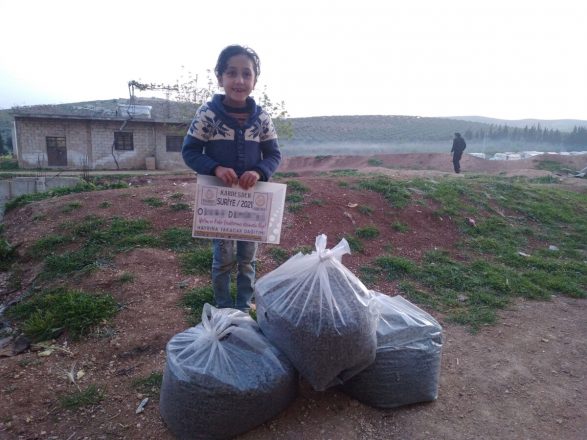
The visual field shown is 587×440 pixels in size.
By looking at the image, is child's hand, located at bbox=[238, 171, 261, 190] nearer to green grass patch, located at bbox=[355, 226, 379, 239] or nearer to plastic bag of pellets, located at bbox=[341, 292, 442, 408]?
plastic bag of pellets, located at bbox=[341, 292, 442, 408]

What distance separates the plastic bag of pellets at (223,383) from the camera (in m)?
1.72

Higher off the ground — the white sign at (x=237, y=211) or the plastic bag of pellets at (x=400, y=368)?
the white sign at (x=237, y=211)

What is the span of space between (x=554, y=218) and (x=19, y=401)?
24.1 ft

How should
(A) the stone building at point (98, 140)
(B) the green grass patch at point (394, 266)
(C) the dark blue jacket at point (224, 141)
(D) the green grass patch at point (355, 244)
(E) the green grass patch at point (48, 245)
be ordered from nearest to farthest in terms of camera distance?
(C) the dark blue jacket at point (224, 141)
(B) the green grass patch at point (394, 266)
(E) the green grass patch at point (48, 245)
(D) the green grass patch at point (355, 244)
(A) the stone building at point (98, 140)

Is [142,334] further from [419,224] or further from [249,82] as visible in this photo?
[419,224]

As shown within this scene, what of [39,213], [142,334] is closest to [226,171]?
[142,334]

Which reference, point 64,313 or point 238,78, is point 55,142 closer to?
point 64,313

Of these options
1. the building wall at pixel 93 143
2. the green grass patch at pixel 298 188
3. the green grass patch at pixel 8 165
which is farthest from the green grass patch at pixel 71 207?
the green grass patch at pixel 8 165

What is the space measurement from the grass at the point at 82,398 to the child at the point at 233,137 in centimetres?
84

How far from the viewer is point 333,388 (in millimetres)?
2129

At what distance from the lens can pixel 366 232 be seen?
16.0ft

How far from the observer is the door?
67.6 ft

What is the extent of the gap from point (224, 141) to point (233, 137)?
0.05 m

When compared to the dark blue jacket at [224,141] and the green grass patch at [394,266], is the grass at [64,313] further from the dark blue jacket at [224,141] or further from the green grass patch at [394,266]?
the green grass patch at [394,266]
